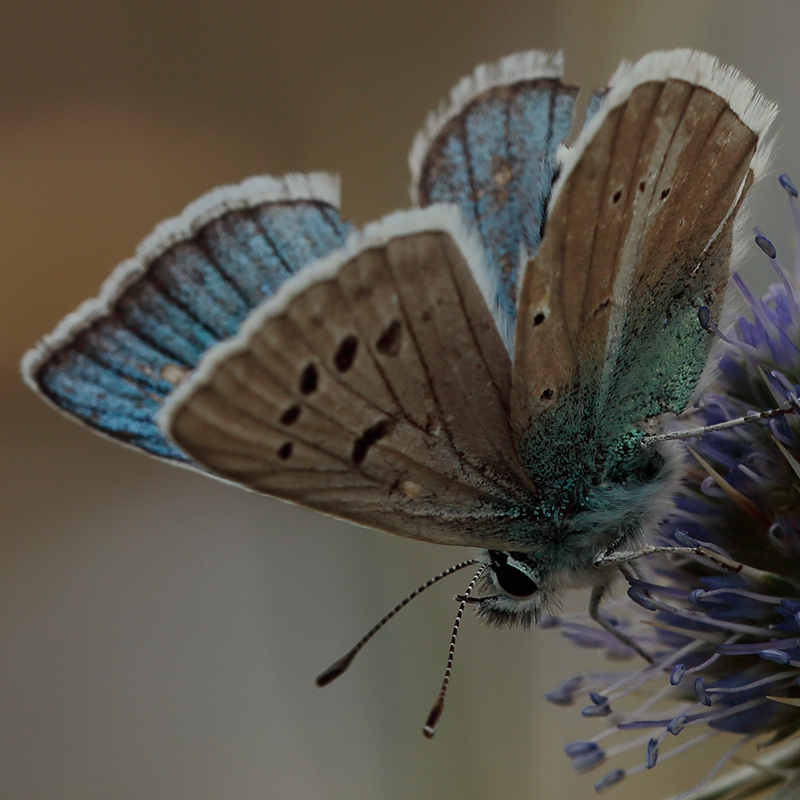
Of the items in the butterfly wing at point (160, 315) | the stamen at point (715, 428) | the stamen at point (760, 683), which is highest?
the butterfly wing at point (160, 315)

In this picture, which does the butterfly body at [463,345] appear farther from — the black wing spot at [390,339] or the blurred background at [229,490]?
the blurred background at [229,490]

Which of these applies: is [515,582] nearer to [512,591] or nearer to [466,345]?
[512,591]

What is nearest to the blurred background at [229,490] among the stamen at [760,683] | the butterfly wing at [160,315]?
the stamen at [760,683]

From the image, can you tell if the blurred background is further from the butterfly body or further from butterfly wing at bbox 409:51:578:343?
the butterfly body

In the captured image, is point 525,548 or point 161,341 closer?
point 525,548

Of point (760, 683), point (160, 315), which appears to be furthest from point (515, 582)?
point (160, 315)

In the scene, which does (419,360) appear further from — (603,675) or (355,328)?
(603,675)

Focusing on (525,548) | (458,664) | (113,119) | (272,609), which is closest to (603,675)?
(525,548)
